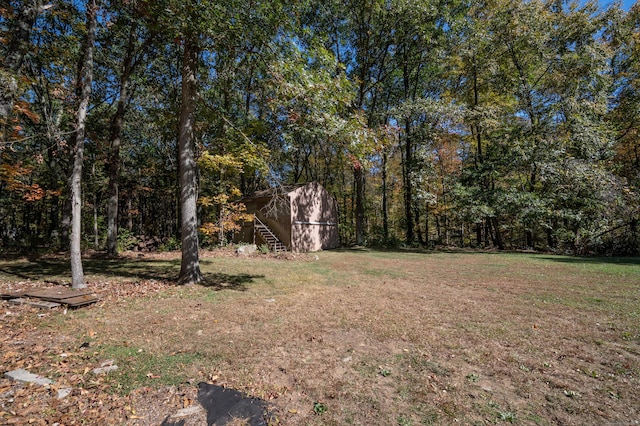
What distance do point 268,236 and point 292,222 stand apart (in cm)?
180

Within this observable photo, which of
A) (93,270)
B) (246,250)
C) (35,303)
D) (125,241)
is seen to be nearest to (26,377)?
(35,303)

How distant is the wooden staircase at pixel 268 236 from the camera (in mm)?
16172

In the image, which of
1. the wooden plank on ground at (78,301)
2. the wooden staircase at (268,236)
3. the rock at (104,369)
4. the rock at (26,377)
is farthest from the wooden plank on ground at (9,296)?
the wooden staircase at (268,236)

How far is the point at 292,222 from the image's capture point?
54.3 feet

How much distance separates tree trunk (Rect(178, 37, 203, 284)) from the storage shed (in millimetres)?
8508

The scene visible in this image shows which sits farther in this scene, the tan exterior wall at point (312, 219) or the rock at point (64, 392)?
the tan exterior wall at point (312, 219)

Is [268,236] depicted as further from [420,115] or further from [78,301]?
[420,115]

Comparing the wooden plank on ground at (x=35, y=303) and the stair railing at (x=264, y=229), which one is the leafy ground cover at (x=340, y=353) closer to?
the wooden plank on ground at (x=35, y=303)

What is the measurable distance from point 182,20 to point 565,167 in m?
19.1

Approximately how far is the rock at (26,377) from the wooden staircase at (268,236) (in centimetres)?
1271

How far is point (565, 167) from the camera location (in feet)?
49.1

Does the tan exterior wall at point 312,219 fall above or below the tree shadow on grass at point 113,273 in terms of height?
above

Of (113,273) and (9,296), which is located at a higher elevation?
(9,296)

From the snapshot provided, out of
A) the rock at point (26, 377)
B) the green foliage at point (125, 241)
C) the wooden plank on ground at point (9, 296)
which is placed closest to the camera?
the rock at point (26, 377)
